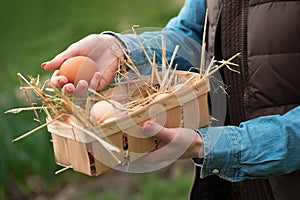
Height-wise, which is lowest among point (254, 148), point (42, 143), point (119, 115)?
point (42, 143)

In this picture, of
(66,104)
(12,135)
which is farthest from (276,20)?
(12,135)

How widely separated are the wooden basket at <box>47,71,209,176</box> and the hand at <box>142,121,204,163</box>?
0.6 inches

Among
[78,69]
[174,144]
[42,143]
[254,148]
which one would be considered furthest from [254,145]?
[42,143]

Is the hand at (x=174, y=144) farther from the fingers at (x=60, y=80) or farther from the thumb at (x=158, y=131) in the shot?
the fingers at (x=60, y=80)

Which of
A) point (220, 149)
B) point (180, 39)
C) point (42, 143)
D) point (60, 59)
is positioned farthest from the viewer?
point (42, 143)

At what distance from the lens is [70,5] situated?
13.2 ft

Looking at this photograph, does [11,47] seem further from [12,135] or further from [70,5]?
[12,135]

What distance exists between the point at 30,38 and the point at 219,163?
8.78ft

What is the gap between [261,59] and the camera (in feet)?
4.43

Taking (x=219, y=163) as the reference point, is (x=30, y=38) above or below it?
below

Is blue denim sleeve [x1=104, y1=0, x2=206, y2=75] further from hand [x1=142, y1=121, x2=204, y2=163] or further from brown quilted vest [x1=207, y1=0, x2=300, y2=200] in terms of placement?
hand [x1=142, y1=121, x2=204, y2=163]

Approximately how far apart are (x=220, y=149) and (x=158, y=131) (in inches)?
5.8

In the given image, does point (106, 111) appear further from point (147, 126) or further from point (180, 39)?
point (180, 39)

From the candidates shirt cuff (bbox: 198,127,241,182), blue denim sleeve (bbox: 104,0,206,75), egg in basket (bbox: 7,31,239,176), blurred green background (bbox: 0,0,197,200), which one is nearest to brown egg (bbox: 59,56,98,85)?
egg in basket (bbox: 7,31,239,176)
